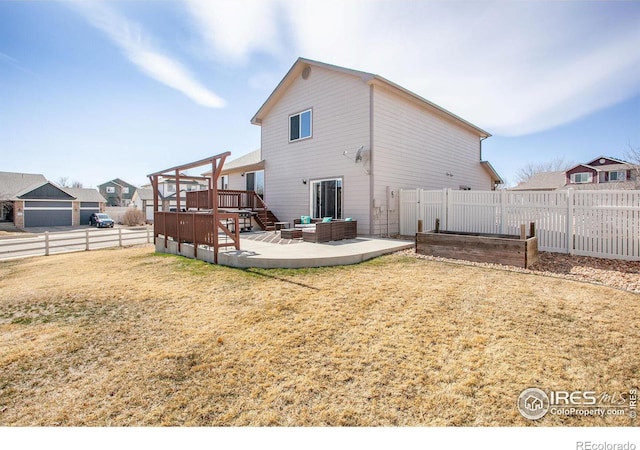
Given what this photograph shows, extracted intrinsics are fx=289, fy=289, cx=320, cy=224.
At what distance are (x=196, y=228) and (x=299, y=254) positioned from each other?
3384 millimetres

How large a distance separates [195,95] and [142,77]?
280 centimetres

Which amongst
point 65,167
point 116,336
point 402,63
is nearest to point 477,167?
point 402,63

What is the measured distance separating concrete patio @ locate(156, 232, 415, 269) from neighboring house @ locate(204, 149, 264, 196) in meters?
7.13

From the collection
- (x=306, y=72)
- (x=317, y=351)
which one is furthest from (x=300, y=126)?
(x=317, y=351)

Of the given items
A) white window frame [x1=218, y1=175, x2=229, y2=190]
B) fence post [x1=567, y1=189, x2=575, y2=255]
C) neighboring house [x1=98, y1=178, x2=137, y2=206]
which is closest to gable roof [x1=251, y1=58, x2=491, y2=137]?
white window frame [x1=218, y1=175, x2=229, y2=190]

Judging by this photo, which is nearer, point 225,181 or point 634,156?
point 634,156

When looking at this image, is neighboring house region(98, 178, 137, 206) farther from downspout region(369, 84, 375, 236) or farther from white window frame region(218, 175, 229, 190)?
downspout region(369, 84, 375, 236)

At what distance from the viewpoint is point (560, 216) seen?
734cm

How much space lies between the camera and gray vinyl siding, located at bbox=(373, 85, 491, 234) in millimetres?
10602

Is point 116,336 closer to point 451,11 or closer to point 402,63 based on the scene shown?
point 451,11

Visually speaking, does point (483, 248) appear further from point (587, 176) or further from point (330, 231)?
point (587, 176)

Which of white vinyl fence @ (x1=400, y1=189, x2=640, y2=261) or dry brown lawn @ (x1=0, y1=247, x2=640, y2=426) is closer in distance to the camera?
dry brown lawn @ (x1=0, y1=247, x2=640, y2=426)

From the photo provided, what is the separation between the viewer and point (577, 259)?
6.81m

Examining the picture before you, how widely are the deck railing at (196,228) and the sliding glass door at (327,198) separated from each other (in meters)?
4.10
